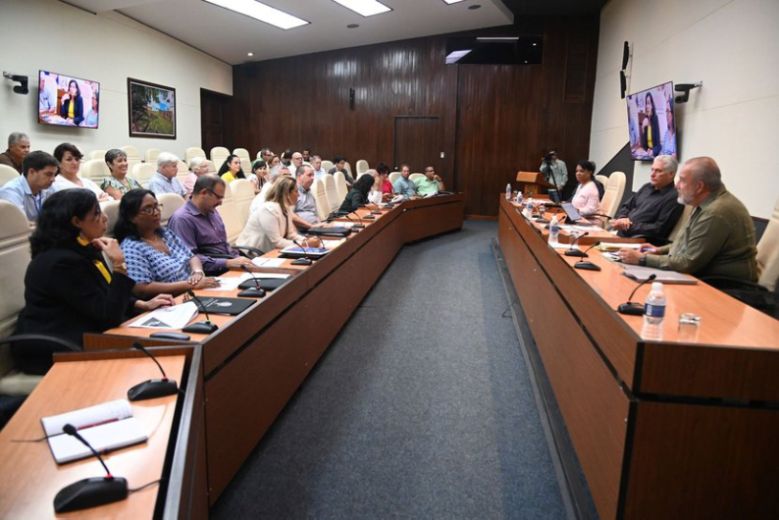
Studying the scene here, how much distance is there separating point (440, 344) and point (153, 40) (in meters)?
7.62

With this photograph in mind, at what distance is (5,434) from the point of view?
Answer: 1.22 m

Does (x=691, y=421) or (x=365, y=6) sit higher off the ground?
(x=365, y=6)

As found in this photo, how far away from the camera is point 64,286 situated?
1.84 metres

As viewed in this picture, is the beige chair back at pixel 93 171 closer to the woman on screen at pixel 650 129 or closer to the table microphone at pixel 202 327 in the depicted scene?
the table microphone at pixel 202 327

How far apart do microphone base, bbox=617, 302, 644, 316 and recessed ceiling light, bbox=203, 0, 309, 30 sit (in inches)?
291

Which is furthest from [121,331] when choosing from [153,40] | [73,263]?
[153,40]

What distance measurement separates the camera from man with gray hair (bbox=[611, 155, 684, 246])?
389cm

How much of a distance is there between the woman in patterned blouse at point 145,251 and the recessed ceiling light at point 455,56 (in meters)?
8.78

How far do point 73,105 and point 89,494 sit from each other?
24.0 feet

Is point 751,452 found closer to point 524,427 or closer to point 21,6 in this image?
point 524,427

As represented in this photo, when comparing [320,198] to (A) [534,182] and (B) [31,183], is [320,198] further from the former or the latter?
(A) [534,182]

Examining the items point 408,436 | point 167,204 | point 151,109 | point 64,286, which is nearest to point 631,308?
point 408,436

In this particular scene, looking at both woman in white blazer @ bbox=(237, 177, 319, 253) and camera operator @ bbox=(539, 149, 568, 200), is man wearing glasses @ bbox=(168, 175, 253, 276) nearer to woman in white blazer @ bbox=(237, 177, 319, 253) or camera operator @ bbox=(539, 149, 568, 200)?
woman in white blazer @ bbox=(237, 177, 319, 253)

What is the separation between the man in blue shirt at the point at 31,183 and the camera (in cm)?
352
